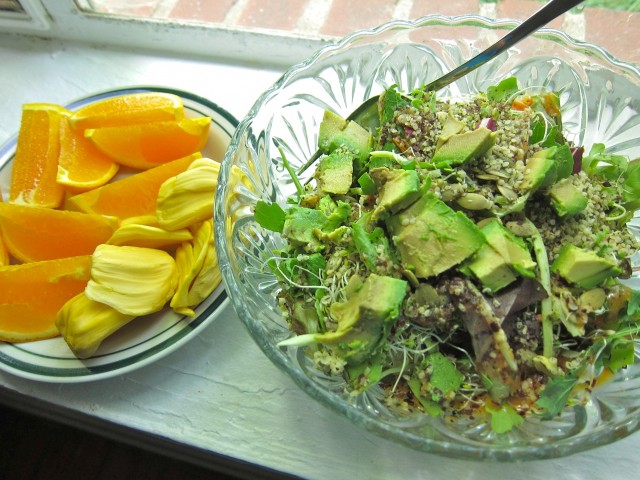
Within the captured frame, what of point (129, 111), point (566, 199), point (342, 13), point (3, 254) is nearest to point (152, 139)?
point (129, 111)

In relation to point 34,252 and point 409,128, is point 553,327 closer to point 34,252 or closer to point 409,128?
point 409,128

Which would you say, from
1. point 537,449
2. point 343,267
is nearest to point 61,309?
point 343,267

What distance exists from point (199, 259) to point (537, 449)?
17.3 inches

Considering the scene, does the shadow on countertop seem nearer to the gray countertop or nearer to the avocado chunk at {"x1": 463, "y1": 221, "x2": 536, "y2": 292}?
the gray countertop

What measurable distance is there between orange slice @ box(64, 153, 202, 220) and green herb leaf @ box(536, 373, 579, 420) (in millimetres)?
553

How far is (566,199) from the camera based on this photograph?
20.8 inches

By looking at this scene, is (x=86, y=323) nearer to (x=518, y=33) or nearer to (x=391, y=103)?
(x=391, y=103)

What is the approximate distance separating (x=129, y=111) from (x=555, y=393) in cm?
71

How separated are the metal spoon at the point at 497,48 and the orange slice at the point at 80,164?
34 cm

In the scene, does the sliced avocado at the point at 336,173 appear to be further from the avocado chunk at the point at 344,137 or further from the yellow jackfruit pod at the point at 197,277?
the yellow jackfruit pod at the point at 197,277

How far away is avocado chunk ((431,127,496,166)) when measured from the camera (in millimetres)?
523

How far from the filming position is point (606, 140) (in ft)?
2.33

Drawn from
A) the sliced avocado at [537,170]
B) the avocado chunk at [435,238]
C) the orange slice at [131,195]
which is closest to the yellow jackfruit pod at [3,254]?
the orange slice at [131,195]

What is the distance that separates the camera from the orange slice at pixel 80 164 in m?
0.83
